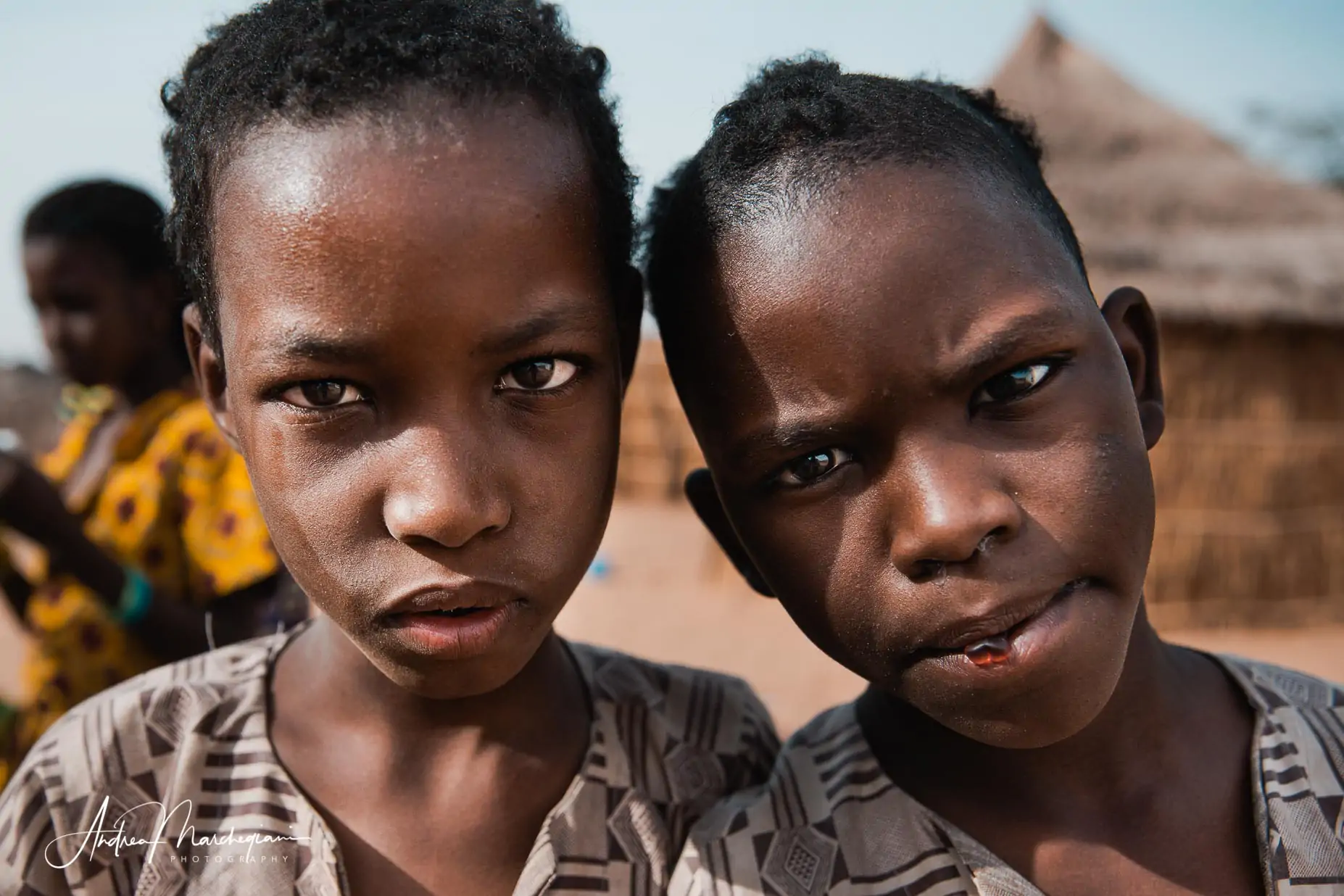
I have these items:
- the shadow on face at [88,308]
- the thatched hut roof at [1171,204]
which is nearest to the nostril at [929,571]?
the shadow on face at [88,308]

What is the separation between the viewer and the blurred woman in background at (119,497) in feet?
7.54

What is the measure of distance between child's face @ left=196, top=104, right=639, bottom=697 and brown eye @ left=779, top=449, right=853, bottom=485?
0.79 feet

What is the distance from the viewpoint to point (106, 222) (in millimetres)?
2676

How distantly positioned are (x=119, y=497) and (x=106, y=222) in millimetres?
712

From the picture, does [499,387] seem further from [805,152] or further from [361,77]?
[805,152]

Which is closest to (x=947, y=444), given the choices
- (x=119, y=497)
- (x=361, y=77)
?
(x=361, y=77)

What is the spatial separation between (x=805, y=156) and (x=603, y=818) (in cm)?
92

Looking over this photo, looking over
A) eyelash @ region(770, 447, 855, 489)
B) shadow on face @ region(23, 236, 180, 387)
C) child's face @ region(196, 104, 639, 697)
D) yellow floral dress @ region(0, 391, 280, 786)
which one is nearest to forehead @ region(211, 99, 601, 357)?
child's face @ region(196, 104, 639, 697)

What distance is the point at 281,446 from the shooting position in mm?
1243

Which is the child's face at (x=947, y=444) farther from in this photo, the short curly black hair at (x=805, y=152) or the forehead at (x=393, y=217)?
the forehead at (x=393, y=217)

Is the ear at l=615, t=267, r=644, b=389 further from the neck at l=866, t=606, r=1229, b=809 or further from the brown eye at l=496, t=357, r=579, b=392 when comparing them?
the neck at l=866, t=606, r=1229, b=809

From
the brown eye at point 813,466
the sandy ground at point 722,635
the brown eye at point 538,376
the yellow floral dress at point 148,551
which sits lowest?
the sandy ground at point 722,635

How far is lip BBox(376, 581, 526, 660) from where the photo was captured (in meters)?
1.21

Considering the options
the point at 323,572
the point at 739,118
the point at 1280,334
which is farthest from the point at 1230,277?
the point at 323,572
